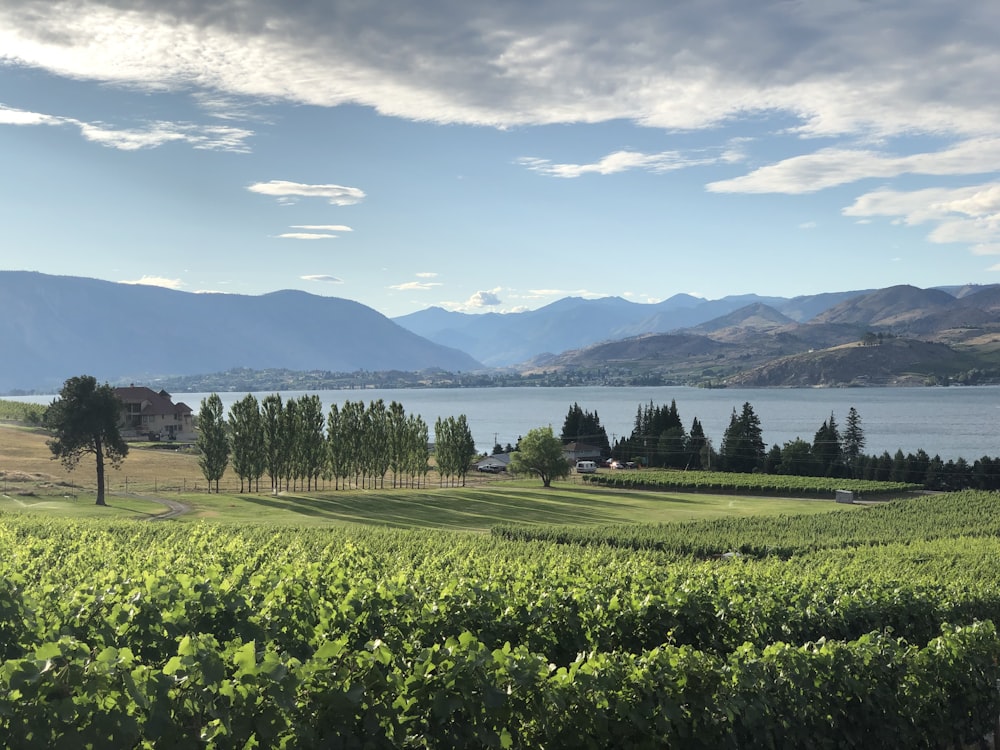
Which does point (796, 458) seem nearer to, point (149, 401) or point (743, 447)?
point (743, 447)

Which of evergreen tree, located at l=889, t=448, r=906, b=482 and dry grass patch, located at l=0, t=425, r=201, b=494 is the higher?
dry grass patch, located at l=0, t=425, r=201, b=494

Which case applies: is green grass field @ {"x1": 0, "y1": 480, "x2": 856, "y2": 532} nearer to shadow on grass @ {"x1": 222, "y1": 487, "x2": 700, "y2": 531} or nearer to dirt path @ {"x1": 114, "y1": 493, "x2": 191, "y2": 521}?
shadow on grass @ {"x1": 222, "y1": 487, "x2": 700, "y2": 531}

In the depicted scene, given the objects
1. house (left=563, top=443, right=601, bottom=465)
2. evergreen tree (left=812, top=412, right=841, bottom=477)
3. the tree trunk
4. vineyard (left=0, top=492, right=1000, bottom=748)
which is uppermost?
vineyard (left=0, top=492, right=1000, bottom=748)

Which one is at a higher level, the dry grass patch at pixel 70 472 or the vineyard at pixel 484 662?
the vineyard at pixel 484 662

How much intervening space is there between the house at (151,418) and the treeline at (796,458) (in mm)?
81846

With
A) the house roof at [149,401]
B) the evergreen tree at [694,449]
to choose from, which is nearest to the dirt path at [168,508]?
the house roof at [149,401]

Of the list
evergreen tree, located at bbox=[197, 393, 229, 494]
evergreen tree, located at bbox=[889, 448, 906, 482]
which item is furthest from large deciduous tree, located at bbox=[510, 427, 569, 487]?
evergreen tree, located at bbox=[889, 448, 906, 482]

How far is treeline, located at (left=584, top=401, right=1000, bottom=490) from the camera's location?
96.2m

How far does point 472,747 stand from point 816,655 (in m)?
5.36

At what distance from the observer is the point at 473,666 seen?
8.12m

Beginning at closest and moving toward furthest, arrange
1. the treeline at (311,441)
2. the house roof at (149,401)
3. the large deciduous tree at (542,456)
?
the treeline at (311,441)
the large deciduous tree at (542,456)
the house roof at (149,401)

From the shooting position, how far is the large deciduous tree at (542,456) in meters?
94.3

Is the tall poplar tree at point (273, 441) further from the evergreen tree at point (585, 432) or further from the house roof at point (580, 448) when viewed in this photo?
the evergreen tree at point (585, 432)

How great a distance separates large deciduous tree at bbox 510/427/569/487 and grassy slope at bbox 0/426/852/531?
2.82 metres
